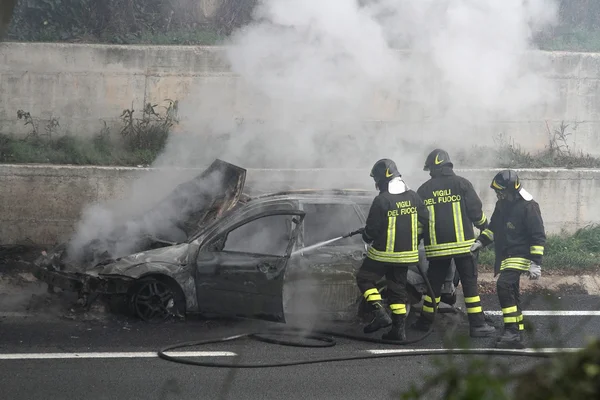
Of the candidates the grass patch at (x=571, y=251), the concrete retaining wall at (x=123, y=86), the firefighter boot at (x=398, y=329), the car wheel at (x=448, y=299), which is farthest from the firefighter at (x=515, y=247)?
the concrete retaining wall at (x=123, y=86)

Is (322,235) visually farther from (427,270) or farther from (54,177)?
(54,177)

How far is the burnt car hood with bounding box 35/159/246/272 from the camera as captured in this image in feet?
27.0

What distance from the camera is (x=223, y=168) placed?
8.87m

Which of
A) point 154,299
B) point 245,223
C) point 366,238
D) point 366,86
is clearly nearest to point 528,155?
point 366,86

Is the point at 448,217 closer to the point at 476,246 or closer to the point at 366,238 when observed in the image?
the point at 476,246

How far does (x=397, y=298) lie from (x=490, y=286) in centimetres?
289

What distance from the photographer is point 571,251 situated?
427 inches

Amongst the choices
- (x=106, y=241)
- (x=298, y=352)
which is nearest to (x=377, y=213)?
(x=298, y=352)

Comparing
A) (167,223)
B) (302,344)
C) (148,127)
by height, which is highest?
(148,127)

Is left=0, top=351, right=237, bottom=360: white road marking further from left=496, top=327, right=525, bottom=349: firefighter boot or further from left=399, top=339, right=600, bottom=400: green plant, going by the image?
left=399, top=339, right=600, bottom=400: green plant

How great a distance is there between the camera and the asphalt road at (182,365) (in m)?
6.09

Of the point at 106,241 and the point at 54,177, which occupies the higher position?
the point at 54,177

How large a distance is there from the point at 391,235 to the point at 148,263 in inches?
92.5

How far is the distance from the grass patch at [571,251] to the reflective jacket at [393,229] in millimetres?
3291
